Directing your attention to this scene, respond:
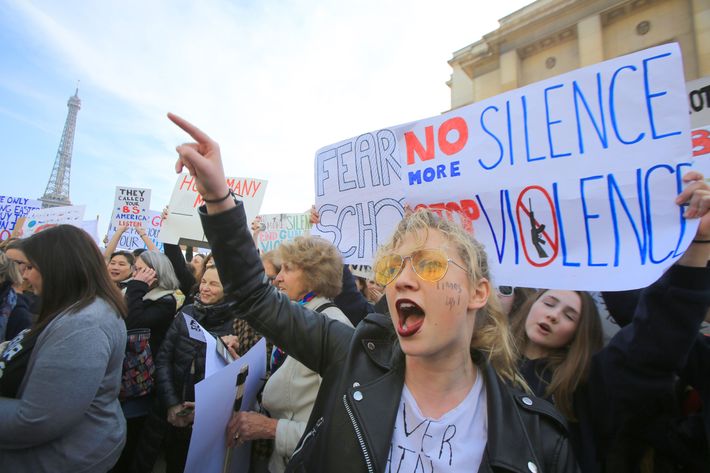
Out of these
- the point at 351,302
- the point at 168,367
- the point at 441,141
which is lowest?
the point at 168,367

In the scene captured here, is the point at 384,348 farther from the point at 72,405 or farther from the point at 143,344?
the point at 143,344

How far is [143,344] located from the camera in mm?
3043

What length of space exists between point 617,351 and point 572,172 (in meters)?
0.87

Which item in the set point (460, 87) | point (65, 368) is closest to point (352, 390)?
point (65, 368)

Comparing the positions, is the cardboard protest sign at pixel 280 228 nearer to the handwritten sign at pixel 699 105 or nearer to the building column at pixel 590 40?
the handwritten sign at pixel 699 105

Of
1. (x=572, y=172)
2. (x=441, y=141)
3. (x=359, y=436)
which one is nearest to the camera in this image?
(x=359, y=436)

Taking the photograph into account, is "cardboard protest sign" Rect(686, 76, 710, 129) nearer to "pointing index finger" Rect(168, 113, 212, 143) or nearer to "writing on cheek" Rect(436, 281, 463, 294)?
"writing on cheek" Rect(436, 281, 463, 294)

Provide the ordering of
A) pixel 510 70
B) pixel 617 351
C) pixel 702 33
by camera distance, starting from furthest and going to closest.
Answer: pixel 510 70
pixel 702 33
pixel 617 351

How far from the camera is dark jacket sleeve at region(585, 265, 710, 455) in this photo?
1329mm

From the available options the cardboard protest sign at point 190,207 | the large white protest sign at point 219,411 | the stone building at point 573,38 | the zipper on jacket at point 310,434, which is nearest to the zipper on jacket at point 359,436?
the zipper on jacket at point 310,434

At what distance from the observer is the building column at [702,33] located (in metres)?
12.2

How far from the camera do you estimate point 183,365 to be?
9.96ft

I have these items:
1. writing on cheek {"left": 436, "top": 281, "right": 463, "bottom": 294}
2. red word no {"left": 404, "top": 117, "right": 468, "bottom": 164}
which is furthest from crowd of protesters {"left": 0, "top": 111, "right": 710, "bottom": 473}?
red word no {"left": 404, "top": 117, "right": 468, "bottom": 164}

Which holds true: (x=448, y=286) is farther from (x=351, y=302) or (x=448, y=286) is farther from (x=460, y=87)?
(x=460, y=87)
